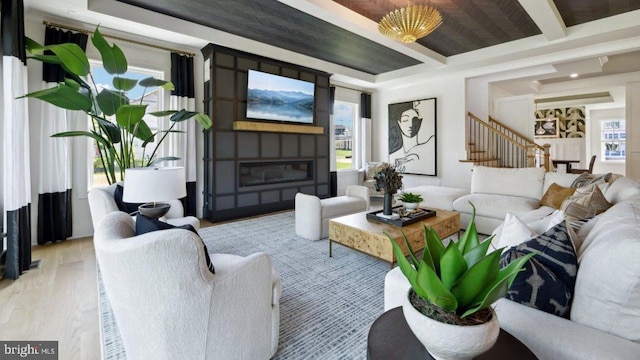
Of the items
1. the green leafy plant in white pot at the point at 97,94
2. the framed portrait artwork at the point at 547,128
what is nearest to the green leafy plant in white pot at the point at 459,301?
→ the green leafy plant in white pot at the point at 97,94

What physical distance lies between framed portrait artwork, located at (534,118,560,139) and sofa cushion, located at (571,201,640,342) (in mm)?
11818

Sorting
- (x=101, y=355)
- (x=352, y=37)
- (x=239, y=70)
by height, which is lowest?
(x=101, y=355)

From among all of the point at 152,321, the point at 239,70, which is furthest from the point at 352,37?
the point at 152,321

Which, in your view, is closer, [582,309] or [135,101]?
[582,309]

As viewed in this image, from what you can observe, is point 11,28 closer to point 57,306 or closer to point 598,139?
point 57,306

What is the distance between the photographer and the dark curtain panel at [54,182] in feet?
11.6

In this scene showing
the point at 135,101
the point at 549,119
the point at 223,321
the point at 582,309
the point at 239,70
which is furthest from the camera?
the point at 549,119

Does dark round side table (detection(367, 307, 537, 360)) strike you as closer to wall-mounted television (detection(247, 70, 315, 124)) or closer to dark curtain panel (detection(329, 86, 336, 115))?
wall-mounted television (detection(247, 70, 315, 124))

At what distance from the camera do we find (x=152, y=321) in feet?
4.06

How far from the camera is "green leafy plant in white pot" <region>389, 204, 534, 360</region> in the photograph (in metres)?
0.73

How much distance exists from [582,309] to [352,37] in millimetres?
4422

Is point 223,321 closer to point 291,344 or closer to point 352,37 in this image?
point 291,344

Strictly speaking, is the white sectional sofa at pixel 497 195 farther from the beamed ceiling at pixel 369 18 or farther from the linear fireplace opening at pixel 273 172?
the linear fireplace opening at pixel 273 172

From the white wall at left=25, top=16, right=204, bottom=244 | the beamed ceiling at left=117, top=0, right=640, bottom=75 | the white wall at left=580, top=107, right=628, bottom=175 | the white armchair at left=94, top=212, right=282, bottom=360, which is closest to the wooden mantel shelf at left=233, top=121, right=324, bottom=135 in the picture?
the white wall at left=25, top=16, right=204, bottom=244
